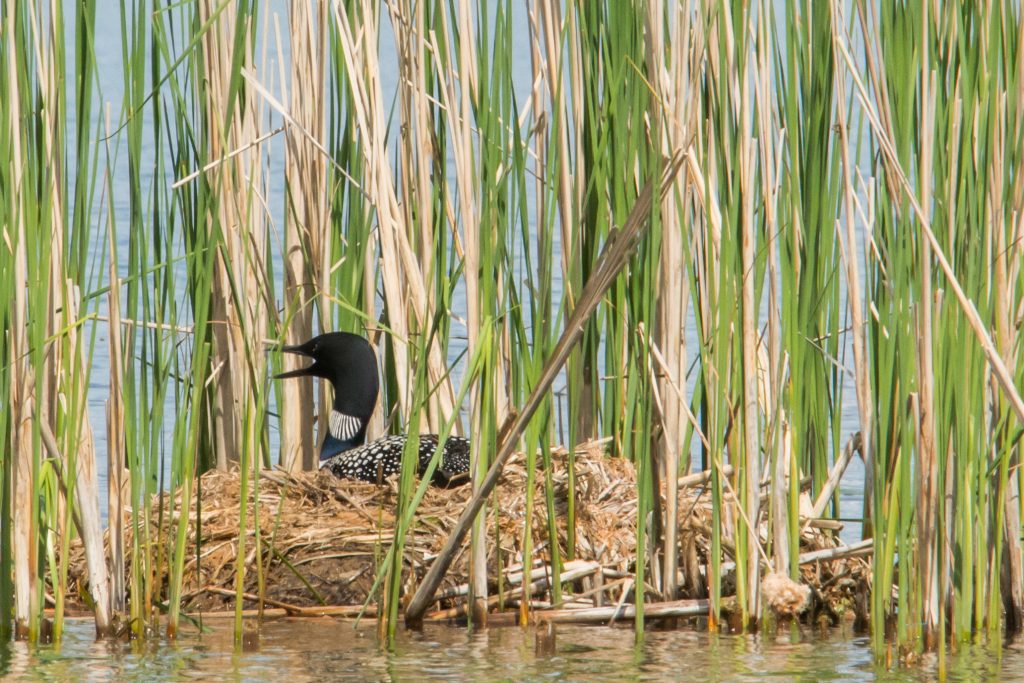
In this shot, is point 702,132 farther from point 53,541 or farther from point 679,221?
point 53,541

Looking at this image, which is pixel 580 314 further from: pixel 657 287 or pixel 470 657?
pixel 470 657

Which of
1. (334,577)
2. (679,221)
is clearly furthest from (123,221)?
(679,221)

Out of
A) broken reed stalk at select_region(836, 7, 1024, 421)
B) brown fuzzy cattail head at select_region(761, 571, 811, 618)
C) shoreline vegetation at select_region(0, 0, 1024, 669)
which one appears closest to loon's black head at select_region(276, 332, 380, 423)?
shoreline vegetation at select_region(0, 0, 1024, 669)

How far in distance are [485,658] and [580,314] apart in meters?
0.83

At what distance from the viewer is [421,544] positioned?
4.21 m

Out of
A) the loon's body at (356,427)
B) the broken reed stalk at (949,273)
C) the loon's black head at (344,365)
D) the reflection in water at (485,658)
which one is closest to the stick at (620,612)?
the reflection in water at (485,658)

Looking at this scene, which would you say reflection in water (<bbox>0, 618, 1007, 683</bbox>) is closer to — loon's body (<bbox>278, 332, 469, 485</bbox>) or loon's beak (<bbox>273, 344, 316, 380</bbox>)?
loon's body (<bbox>278, 332, 469, 485</bbox>)

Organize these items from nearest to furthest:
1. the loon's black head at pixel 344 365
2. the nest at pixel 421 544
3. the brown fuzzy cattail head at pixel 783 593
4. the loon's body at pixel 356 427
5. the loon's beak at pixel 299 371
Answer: the brown fuzzy cattail head at pixel 783 593 < the nest at pixel 421 544 < the loon's body at pixel 356 427 < the loon's beak at pixel 299 371 < the loon's black head at pixel 344 365

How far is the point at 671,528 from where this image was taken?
3.64 meters

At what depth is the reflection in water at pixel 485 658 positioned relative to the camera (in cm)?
316

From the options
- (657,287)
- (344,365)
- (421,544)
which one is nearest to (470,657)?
(421,544)

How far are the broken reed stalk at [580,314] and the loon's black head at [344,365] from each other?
5.65ft

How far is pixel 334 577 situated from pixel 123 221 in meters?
8.05

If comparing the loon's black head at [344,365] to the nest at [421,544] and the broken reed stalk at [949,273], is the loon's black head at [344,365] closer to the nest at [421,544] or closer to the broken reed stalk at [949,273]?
the nest at [421,544]
